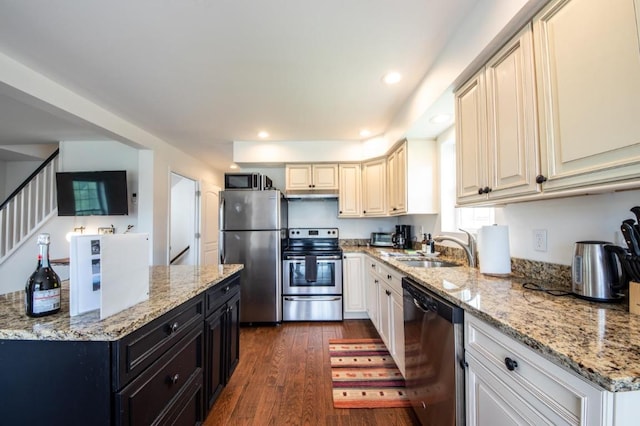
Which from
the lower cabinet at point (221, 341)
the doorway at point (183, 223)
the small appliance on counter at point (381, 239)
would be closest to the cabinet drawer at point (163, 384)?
the lower cabinet at point (221, 341)

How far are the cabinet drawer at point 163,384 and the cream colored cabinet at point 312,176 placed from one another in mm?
2499

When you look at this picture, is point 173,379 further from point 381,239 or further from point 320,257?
point 381,239

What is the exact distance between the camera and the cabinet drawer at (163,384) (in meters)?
0.93

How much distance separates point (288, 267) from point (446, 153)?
2194 millimetres

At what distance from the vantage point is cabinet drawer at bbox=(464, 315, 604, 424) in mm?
626

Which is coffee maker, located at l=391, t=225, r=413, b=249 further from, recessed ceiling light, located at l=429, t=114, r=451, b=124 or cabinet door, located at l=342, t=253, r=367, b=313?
recessed ceiling light, located at l=429, t=114, r=451, b=124

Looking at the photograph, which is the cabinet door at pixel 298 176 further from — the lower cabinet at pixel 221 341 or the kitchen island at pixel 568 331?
the kitchen island at pixel 568 331

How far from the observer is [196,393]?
1445 millimetres

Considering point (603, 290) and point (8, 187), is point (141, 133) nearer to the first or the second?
point (8, 187)

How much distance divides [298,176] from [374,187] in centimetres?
106

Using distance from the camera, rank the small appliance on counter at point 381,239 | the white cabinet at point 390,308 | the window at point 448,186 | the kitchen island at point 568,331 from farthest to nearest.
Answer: the small appliance on counter at point 381,239 → the window at point 448,186 → the white cabinet at point 390,308 → the kitchen island at point 568,331

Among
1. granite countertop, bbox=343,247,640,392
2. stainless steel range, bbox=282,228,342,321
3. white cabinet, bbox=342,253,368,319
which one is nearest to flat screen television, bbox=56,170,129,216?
stainless steel range, bbox=282,228,342,321

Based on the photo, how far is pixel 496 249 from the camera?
1.56 m

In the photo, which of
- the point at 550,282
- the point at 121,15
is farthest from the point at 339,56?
the point at 550,282
